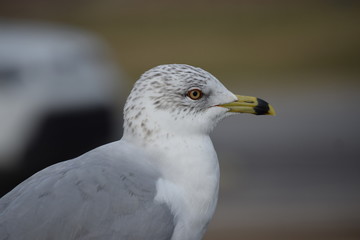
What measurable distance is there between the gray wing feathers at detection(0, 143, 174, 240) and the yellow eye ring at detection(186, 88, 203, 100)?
1.29ft

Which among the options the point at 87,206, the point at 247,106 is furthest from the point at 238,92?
the point at 87,206

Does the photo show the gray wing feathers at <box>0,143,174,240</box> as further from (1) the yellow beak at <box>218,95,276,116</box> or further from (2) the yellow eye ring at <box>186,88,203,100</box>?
(1) the yellow beak at <box>218,95,276,116</box>

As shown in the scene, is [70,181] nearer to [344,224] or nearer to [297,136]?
[344,224]

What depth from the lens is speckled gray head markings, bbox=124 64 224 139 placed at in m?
3.23

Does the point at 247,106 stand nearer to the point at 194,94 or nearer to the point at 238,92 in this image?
the point at 194,94

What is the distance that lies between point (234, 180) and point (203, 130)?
5.00m

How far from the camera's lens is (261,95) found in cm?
1095

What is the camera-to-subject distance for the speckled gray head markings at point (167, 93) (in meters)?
3.23

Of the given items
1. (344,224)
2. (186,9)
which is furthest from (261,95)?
(186,9)

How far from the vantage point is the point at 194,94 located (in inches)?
129

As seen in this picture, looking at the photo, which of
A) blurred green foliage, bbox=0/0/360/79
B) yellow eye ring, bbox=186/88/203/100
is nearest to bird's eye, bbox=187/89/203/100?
yellow eye ring, bbox=186/88/203/100

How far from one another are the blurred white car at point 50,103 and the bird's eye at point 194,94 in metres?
3.61

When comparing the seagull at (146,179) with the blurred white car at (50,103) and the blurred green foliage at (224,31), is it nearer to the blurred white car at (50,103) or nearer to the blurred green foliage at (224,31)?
the blurred white car at (50,103)

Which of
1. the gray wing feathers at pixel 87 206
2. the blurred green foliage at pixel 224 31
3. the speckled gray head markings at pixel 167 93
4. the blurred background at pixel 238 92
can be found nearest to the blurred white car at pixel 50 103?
the blurred background at pixel 238 92
